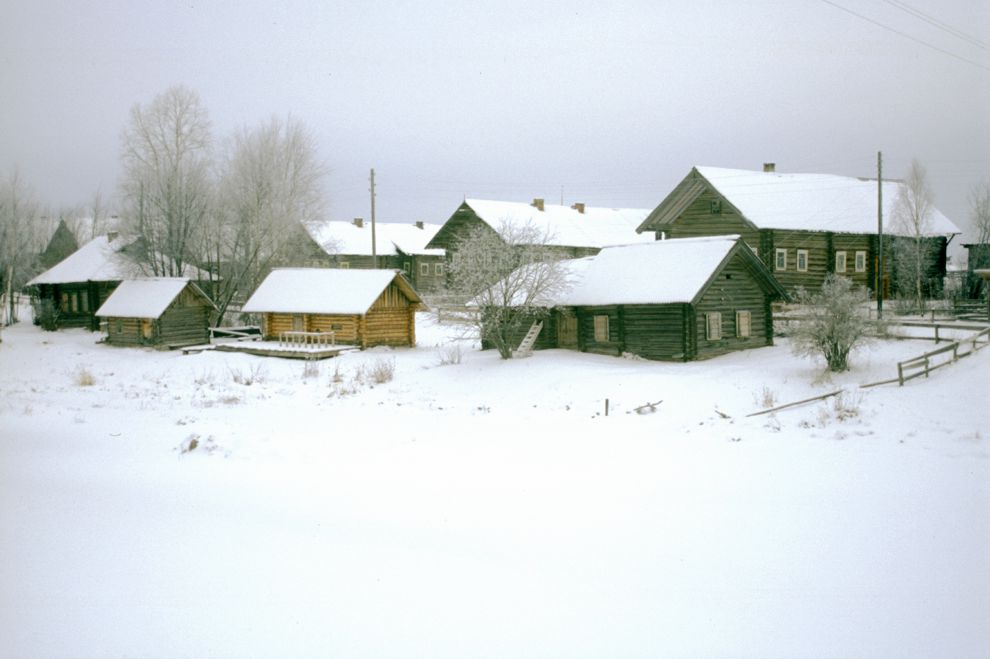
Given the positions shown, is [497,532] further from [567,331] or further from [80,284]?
[80,284]

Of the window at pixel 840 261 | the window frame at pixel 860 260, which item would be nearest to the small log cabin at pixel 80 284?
the window at pixel 840 261

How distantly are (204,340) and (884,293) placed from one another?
36764mm

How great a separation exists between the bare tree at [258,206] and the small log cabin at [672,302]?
1948 cm

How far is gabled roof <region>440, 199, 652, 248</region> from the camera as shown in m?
47.5

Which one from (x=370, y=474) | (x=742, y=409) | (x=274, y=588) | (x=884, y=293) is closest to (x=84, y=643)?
(x=274, y=588)

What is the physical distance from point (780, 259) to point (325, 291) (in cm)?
2274

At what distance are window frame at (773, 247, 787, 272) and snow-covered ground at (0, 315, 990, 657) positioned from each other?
63.2 ft

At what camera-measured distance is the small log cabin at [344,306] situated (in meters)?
34.0

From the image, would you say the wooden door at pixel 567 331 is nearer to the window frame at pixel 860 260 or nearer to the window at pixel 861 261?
the window frame at pixel 860 260

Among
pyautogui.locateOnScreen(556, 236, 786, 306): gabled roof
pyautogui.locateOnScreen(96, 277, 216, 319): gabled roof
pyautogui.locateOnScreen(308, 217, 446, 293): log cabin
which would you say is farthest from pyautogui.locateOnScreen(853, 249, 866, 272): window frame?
pyautogui.locateOnScreen(96, 277, 216, 319): gabled roof

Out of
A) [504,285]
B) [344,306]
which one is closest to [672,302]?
[504,285]

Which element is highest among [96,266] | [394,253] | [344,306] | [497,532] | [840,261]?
[394,253]

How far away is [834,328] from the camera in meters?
21.6

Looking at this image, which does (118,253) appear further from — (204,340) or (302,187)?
(302,187)
